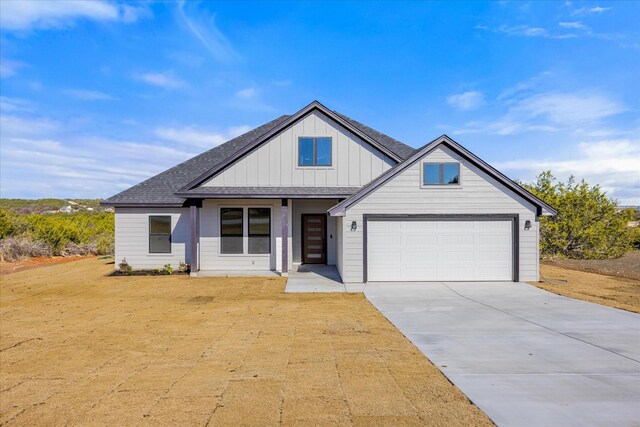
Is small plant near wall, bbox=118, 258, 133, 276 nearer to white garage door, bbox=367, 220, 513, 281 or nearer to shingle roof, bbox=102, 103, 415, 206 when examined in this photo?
shingle roof, bbox=102, 103, 415, 206

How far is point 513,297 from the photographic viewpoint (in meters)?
10.5

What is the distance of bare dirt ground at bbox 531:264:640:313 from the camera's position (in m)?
9.98

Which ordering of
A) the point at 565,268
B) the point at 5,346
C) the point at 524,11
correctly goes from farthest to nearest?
the point at 565,268, the point at 524,11, the point at 5,346

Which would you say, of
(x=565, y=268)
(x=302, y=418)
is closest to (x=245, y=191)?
(x=302, y=418)

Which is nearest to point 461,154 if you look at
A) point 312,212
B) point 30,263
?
point 312,212

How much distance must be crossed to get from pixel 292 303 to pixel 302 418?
20.3 ft

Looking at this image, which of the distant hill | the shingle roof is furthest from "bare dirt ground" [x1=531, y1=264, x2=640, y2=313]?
the distant hill

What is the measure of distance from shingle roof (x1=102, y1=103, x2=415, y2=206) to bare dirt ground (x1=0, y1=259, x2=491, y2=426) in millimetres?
6404

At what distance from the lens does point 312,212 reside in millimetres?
17094

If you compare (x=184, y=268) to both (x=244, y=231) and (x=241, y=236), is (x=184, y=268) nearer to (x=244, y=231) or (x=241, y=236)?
(x=241, y=236)

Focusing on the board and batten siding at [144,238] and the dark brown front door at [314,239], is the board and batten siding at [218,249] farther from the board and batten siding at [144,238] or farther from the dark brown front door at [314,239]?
the dark brown front door at [314,239]

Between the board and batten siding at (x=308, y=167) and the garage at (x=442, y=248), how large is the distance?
3188mm

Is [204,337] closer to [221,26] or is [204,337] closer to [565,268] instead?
[221,26]

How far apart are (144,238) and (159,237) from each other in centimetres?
67
